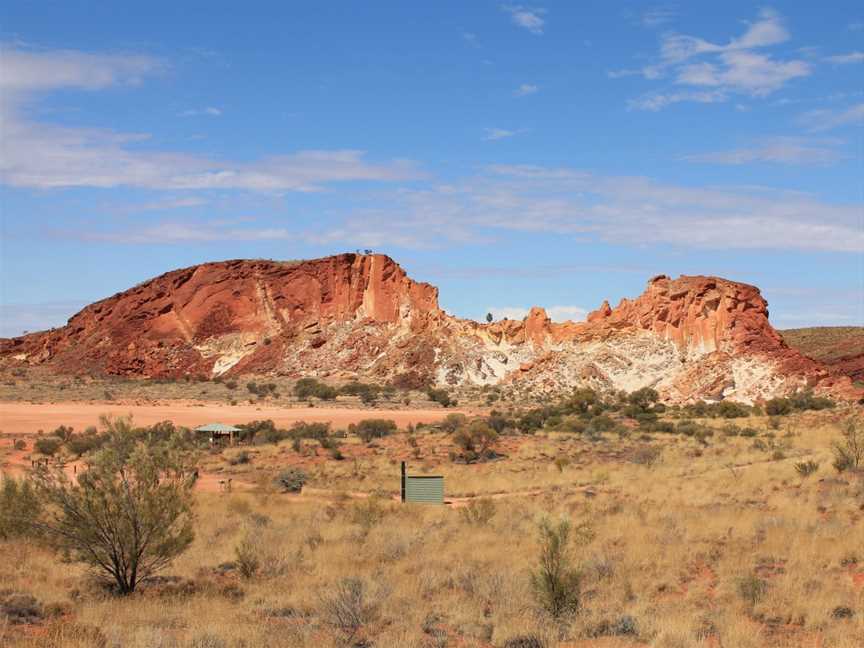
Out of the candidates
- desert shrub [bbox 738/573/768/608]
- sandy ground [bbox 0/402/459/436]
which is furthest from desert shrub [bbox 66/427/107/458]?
desert shrub [bbox 738/573/768/608]

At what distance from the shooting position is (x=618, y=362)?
2314 inches

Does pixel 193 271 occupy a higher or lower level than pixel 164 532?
higher

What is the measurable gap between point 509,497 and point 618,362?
131 feet

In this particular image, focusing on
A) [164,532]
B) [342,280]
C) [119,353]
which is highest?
[342,280]

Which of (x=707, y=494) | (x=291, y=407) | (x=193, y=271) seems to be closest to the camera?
Result: (x=707, y=494)

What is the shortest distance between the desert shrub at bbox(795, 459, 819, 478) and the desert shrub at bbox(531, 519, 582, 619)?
1153cm

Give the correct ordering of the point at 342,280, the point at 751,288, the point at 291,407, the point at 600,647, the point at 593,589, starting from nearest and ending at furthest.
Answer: the point at 600,647, the point at 593,589, the point at 291,407, the point at 751,288, the point at 342,280

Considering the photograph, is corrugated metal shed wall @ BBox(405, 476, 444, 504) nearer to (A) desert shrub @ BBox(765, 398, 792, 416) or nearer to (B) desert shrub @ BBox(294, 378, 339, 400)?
(A) desert shrub @ BBox(765, 398, 792, 416)

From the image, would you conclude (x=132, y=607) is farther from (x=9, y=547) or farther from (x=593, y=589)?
(x=593, y=589)

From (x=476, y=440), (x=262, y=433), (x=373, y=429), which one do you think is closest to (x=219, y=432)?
(x=262, y=433)

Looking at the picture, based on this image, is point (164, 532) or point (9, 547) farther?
point (9, 547)

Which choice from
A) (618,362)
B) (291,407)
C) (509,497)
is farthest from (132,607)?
(618,362)

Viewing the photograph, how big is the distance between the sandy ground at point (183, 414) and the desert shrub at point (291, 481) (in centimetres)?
1573

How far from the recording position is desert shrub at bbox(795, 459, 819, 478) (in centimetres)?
2058
